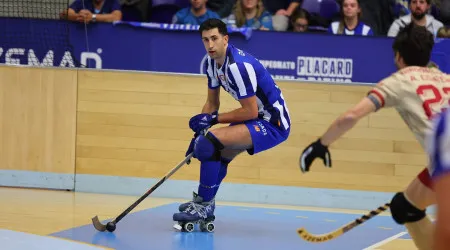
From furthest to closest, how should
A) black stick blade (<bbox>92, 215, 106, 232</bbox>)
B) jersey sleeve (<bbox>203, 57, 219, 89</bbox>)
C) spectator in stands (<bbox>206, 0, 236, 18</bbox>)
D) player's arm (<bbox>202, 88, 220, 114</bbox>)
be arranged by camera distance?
1. spectator in stands (<bbox>206, 0, 236, 18</bbox>)
2. player's arm (<bbox>202, 88, 220, 114</bbox>)
3. jersey sleeve (<bbox>203, 57, 219, 89</bbox>)
4. black stick blade (<bbox>92, 215, 106, 232</bbox>)

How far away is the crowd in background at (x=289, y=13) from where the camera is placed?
9539 mm

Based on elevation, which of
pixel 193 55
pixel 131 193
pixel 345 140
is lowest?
pixel 131 193

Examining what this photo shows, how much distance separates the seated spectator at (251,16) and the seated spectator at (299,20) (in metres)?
0.25

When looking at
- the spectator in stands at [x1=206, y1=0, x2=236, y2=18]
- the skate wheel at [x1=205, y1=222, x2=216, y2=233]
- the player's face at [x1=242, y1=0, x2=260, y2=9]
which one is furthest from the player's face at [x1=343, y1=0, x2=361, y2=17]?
the skate wheel at [x1=205, y1=222, x2=216, y2=233]

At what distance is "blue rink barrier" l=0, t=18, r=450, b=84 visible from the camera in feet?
29.6

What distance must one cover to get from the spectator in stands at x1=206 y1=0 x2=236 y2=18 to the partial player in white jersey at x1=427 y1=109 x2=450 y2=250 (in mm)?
6090

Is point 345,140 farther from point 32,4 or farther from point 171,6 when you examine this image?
point 32,4

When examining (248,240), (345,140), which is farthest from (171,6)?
(248,240)

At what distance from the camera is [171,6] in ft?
33.2

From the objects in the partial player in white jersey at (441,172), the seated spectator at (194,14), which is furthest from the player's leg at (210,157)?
the seated spectator at (194,14)

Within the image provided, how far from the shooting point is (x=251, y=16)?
32.1 feet

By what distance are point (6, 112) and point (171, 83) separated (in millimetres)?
1677

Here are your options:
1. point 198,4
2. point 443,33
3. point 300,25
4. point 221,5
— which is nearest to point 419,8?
point 443,33

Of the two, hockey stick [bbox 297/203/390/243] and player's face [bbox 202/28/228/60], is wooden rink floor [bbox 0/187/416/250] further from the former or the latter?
player's face [bbox 202/28/228/60]
